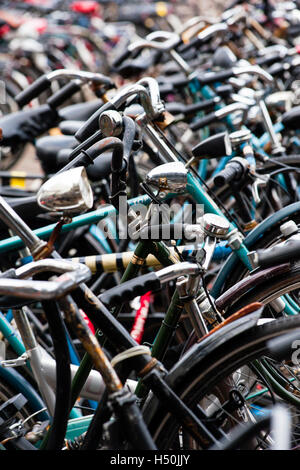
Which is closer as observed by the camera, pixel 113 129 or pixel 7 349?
pixel 113 129

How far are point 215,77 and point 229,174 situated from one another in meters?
1.75

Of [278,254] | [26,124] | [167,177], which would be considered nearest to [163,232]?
[167,177]

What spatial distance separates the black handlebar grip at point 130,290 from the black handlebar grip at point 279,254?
44 centimetres

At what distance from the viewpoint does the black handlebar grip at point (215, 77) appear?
4.13 m

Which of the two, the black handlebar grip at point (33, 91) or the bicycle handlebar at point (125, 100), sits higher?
the black handlebar grip at point (33, 91)

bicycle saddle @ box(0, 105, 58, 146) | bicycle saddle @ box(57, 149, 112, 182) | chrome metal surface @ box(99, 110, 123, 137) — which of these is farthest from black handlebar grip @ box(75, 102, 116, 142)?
bicycle saddle @ box(0, 105, 58, 146)

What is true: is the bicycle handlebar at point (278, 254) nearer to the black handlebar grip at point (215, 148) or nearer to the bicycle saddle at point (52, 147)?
the black handlebar grip at point (215, 148)

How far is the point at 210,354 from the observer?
1.86 m

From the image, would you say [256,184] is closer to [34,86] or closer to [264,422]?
[264,422]

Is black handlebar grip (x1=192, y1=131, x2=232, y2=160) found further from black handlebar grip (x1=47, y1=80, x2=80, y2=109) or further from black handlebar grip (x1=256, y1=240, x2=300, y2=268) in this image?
black handlebar grip (x1=47, y1=80, x2=80, y2=109)

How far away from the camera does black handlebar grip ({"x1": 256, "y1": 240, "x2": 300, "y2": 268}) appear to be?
208cm

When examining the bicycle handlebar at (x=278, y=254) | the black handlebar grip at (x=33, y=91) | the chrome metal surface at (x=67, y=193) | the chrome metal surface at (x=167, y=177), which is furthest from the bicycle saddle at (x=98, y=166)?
the chrome metal surface at (x=67, y=193)

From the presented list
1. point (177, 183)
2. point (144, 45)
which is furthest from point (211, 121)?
point (177, 183)
